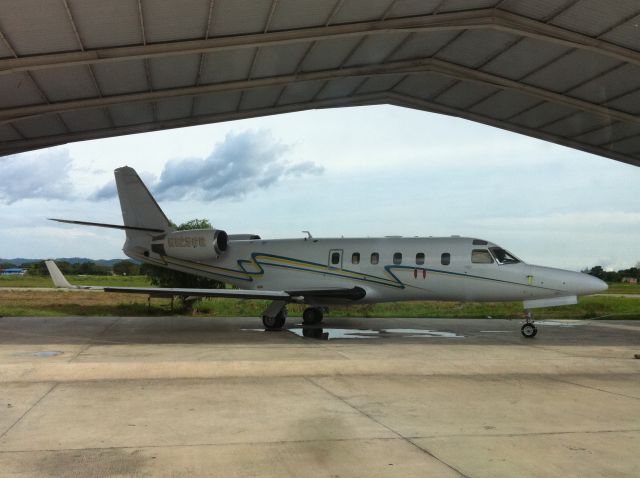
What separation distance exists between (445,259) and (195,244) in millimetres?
8611

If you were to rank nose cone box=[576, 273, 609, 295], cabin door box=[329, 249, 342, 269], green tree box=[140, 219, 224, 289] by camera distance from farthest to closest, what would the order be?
green tree box=[140, 219, 224, 289] → cabin door box=[329, 249, 342, 269] → nose cone box=[576, 273, 609, 295]

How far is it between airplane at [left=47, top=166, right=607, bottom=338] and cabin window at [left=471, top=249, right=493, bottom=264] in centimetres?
3

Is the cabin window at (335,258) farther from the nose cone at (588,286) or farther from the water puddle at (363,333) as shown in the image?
the nose cone at (588,286)

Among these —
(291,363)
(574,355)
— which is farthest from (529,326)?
(291,363)

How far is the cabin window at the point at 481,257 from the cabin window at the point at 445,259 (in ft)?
2.28

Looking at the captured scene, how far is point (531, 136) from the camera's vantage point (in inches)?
956

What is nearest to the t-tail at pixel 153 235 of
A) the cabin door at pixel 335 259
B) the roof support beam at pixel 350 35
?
the cabin door at pixel 335 259

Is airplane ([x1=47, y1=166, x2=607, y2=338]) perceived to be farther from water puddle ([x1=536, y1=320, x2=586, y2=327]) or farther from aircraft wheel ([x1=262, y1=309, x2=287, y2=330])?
water puddle ([x1=536, y1=320, x2=586, y2=327])

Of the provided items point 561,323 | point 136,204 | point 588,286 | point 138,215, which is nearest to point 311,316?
point 138,215

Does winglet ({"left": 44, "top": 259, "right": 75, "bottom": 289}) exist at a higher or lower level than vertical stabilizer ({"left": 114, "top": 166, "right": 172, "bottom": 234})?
lower

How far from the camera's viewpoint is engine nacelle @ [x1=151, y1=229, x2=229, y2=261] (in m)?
19.8

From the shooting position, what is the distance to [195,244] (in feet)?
65.4

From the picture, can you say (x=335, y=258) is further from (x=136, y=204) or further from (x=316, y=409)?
(x=316, y=409)

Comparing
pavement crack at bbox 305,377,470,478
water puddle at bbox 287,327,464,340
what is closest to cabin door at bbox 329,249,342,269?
water puddle at bbox 287,327,464,340
